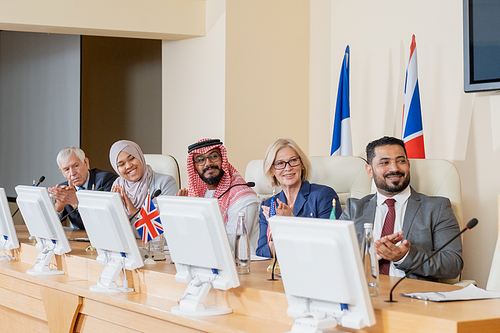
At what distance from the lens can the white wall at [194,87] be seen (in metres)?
4.82

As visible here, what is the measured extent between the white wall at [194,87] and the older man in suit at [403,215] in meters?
2.31

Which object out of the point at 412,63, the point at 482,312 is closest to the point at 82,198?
the point at 482,312

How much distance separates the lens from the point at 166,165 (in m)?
4.19

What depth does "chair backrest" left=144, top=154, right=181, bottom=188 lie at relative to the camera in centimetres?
415

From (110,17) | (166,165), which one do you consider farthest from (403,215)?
(110,17)

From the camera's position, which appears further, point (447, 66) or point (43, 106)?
point (43, 106)

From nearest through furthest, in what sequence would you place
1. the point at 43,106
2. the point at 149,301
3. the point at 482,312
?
the point at 482,312 < the point at 149,301 < the point at 43,106

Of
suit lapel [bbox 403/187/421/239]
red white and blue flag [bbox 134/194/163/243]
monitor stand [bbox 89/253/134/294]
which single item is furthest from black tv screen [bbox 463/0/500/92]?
monitor stand [bbox 89/253/134/294]

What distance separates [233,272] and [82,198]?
2.76ft

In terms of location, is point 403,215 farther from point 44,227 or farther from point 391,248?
point 44,227

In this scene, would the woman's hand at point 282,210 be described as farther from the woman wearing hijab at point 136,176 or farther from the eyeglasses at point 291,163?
the woman wearing hijab at point 136,176

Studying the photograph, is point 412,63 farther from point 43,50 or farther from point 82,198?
point 43,50

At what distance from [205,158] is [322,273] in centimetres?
197

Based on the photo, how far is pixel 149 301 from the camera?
2.14 meters
